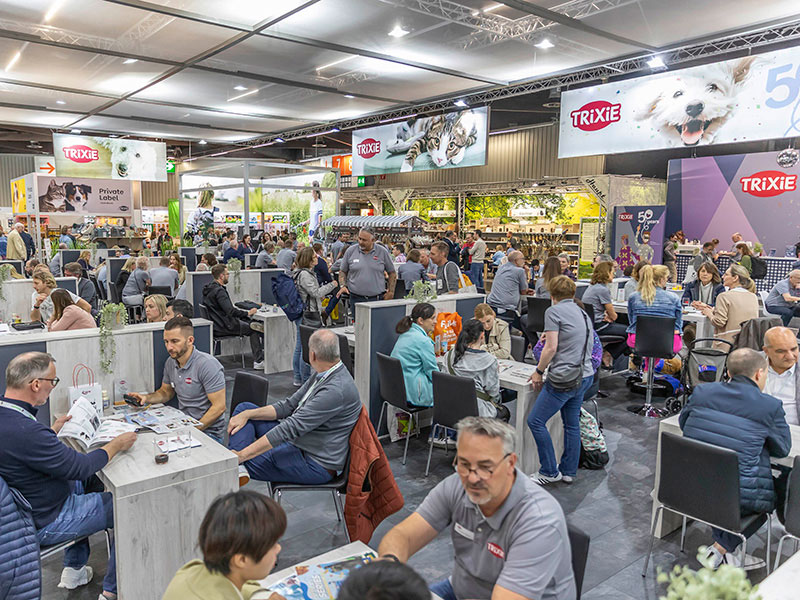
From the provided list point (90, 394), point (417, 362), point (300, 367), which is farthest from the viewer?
point (300, 367)

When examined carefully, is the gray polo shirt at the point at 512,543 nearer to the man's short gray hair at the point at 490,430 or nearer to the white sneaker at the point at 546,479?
the man's short gray hair at the point at 490,430

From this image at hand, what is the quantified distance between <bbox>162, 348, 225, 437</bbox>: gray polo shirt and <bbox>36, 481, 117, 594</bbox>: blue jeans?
Answer: 786 mm

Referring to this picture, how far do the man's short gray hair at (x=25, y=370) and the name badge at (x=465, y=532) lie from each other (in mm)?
1966

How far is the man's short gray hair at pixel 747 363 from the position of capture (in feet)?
9.66

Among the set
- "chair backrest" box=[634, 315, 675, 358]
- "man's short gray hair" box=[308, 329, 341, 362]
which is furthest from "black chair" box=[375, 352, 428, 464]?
"chair backrest" box=[634, 315, 675, 358]

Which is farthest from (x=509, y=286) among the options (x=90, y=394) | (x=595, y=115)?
(x=90, y=394)

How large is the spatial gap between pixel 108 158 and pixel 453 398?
13.4m

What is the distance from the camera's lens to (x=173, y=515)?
260cm

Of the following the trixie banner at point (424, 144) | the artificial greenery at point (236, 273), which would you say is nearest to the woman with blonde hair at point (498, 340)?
the artificial greenery at point (236, 273)

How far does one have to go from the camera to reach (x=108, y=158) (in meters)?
14.3

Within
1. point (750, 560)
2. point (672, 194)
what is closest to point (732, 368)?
point (750, 560)

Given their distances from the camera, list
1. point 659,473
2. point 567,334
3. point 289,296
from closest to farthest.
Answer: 1. point 659,473
2. point 567,334
3. point 289,296

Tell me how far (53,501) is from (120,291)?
7.98m

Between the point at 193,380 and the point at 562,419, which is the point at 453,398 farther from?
the point at 193,380
